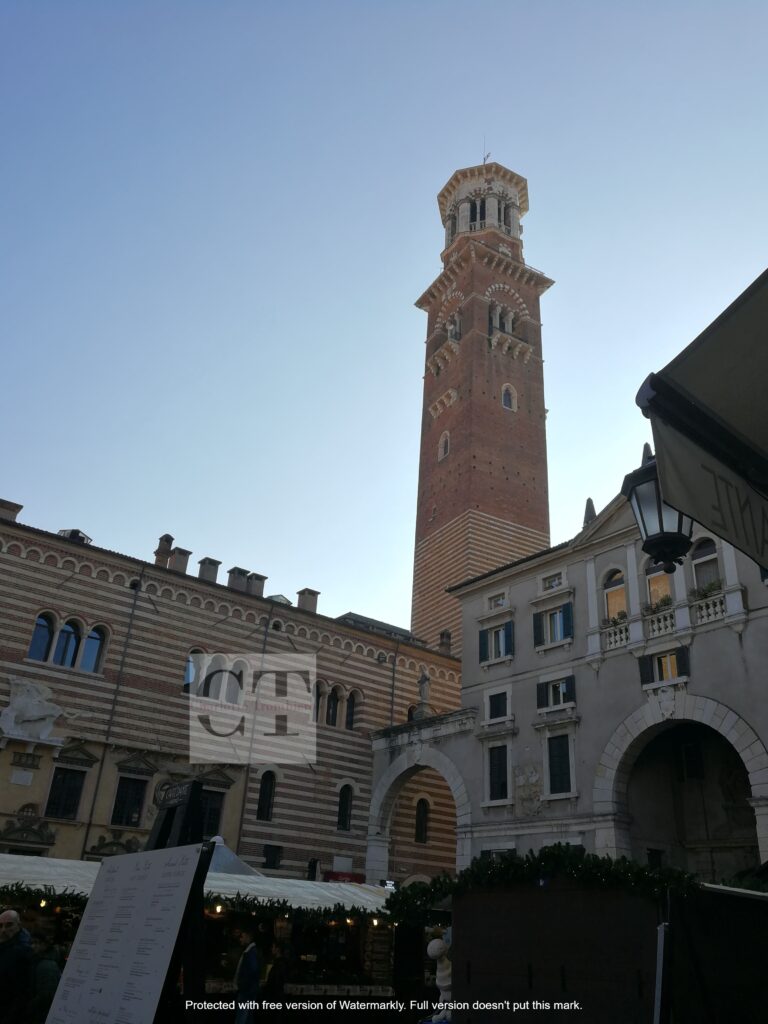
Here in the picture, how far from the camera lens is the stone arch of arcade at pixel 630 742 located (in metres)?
18.5

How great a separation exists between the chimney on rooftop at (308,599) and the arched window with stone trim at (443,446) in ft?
55.6

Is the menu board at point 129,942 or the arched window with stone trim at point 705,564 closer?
the menu board at point 129,942

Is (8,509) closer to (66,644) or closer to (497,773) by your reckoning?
(66,644)

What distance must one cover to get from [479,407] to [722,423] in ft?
132

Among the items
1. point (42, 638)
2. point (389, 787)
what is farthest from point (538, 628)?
point (42, 638)

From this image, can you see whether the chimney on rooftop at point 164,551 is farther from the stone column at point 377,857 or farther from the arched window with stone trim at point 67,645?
the stone column at point 377,857

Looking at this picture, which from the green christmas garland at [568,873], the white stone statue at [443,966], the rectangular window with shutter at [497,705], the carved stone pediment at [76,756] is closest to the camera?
the green christmas garland at [568,873]

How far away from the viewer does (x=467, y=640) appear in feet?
85.4

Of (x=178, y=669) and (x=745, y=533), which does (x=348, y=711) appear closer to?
(x=178, y=669)

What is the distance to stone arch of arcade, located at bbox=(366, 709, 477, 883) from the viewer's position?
24.3 meters

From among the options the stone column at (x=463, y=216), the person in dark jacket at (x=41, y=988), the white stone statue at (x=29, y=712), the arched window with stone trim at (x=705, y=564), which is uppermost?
the stone column at (x=463, y=216)

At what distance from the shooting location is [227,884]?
14.7 metres

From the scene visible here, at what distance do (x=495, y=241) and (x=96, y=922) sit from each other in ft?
164

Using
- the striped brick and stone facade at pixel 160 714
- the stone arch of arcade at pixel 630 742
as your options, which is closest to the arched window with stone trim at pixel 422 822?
the striped brick and stone facade at pixel 160 714
